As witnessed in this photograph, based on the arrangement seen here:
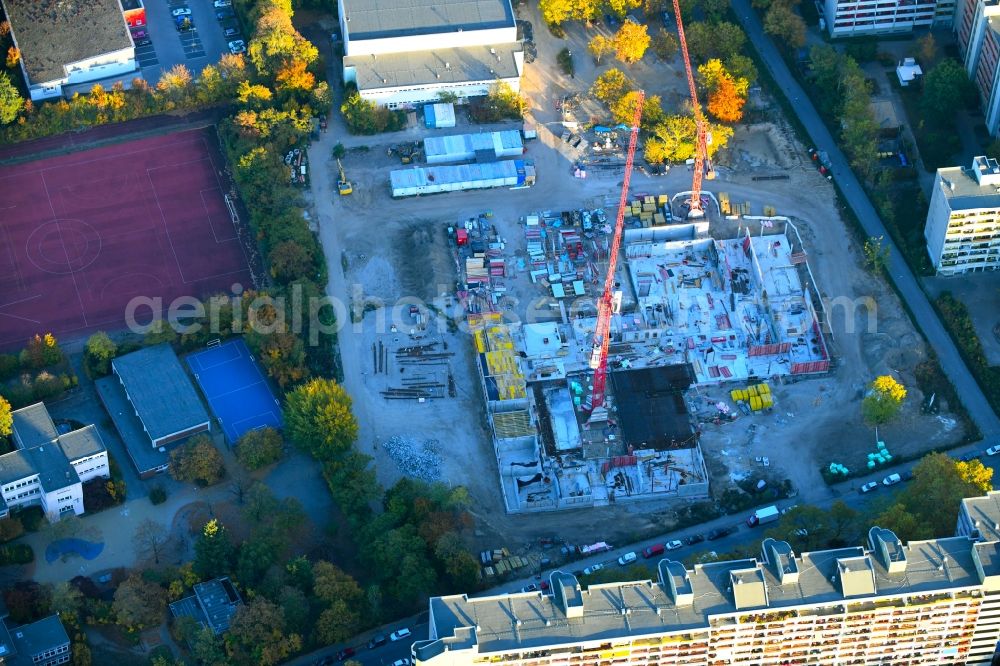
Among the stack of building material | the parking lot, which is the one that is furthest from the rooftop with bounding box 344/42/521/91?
the stack of building material

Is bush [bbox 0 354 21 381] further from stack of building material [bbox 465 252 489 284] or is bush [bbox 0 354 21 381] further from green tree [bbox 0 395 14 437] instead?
stack of building material [bbox 465 252 489 284]

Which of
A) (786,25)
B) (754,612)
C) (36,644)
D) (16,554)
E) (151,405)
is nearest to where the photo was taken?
(754,612)

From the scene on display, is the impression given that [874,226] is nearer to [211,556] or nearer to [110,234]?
[211,556]

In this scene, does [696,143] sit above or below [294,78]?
below

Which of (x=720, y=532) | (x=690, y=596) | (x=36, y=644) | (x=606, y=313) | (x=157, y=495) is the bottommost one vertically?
(x=720, y=532)

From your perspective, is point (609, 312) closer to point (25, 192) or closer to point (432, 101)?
point (432, 101)

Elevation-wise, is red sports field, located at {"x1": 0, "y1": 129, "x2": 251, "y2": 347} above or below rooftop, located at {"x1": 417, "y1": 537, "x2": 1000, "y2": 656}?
above

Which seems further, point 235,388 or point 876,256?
point 876,256

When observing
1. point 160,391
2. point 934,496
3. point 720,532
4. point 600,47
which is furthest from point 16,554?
point 600,47
